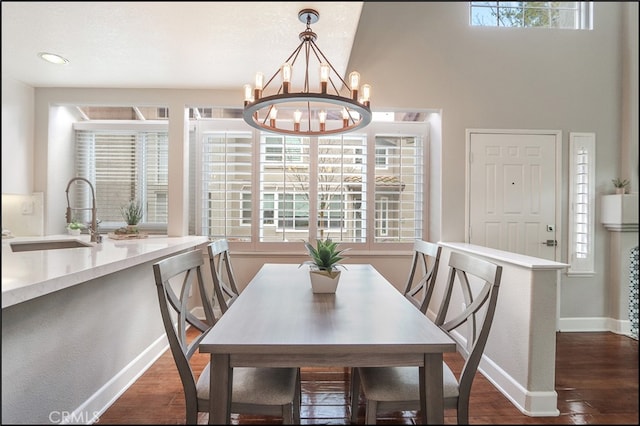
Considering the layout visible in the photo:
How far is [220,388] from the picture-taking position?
1.10 metres

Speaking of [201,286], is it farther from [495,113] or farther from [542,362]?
[495,113]

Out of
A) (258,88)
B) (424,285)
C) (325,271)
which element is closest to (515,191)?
(424,285)

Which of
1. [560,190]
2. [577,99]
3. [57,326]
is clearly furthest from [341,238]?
[577,99]

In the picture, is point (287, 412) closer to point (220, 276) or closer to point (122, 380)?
point (220, 276)

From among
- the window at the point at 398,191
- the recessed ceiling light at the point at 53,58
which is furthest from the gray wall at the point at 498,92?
the recessed ceiling light at the point at 53,58

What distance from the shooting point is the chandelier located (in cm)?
172

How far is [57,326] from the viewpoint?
164 centimetres

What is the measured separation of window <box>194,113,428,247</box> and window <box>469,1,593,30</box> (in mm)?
2719

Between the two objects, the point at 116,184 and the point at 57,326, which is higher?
the point at 116,184

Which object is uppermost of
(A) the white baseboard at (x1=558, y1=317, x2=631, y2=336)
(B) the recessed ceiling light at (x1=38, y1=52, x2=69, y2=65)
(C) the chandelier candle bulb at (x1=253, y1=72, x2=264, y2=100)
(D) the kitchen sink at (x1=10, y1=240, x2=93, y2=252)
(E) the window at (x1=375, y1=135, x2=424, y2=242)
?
(B) the recessed ceiling light at (x1=38, y1=52, x2=69, y2=65)

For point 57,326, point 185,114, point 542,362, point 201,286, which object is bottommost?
point 542,362

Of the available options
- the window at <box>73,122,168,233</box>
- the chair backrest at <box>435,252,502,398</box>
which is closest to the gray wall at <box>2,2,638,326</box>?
the window at <box>73,122,168,233</box>

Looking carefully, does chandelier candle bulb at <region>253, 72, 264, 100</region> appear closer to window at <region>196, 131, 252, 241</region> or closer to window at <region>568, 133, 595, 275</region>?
window at <region>196, 131, 252, 241</region>

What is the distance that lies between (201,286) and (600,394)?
1.71 m
